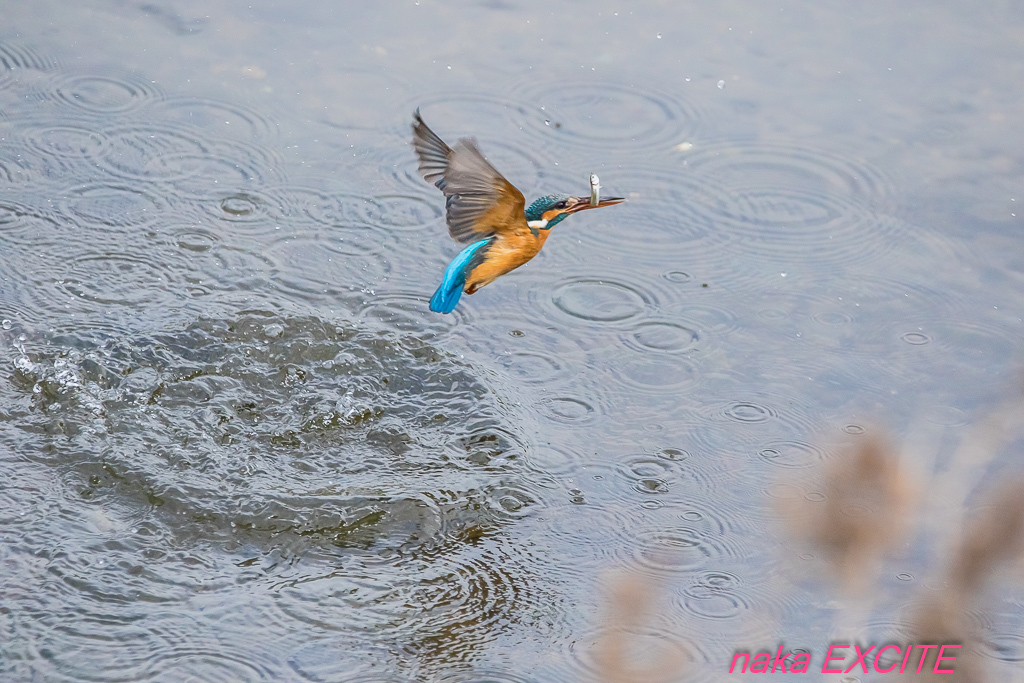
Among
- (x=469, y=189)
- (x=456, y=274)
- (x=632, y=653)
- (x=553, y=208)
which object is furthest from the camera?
(x=553, y=208)

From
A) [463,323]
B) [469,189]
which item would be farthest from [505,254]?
[463,323]

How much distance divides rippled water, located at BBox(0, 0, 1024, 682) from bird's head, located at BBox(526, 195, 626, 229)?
67 centimetres

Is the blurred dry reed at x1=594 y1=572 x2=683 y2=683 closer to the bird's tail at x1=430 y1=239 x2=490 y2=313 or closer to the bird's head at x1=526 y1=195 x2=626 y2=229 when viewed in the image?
the bird's tail at x1=430 y1=239 x2=490 y2=313

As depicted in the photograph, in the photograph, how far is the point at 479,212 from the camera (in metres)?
3.85

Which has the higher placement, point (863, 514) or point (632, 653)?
point (863, 514)

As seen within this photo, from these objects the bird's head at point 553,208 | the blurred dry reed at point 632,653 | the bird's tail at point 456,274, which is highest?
the bird's head at point 553,208

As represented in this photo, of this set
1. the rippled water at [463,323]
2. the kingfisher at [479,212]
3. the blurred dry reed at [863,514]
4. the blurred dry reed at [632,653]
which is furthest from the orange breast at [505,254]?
the blurred dry reed at [863,514]

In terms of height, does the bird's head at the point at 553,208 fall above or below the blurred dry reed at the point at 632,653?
above

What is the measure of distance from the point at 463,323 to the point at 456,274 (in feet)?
2.59

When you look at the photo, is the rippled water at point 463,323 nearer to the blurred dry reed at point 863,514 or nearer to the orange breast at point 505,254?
the orange breast at point 505,254

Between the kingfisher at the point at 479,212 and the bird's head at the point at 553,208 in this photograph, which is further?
the bird's head at the point at 553,208

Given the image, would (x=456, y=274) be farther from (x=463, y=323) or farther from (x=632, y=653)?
(x=632, y=653)

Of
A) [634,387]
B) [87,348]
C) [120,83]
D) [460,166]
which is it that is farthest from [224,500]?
[120,83]

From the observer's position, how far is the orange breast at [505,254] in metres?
3.97
